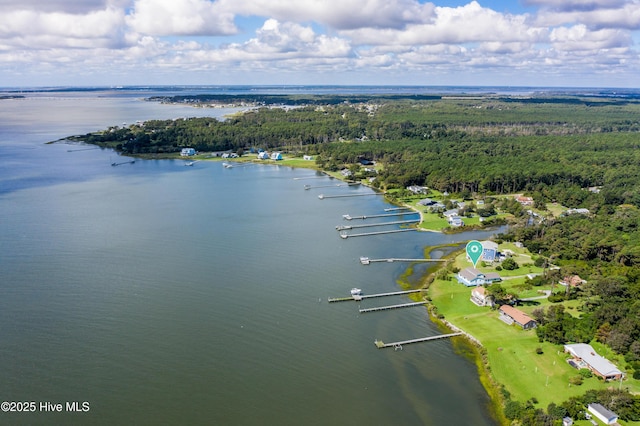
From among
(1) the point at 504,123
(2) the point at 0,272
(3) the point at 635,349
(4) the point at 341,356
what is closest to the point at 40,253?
(2) the point at 0,272

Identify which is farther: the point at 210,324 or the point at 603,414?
the point at 210,324

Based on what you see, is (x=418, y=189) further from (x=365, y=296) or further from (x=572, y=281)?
(x=365, y=296)

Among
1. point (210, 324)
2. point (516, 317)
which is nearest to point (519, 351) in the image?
point (516, 317)

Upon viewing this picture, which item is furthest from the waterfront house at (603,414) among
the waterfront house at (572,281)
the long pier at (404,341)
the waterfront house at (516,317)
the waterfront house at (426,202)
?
the waterfront house at (426,202)

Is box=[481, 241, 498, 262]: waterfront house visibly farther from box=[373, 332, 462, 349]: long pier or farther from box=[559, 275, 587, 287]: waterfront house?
box=[373, 332, 462, 349]: long pier

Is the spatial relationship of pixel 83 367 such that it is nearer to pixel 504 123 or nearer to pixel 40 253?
pixel 40 253
